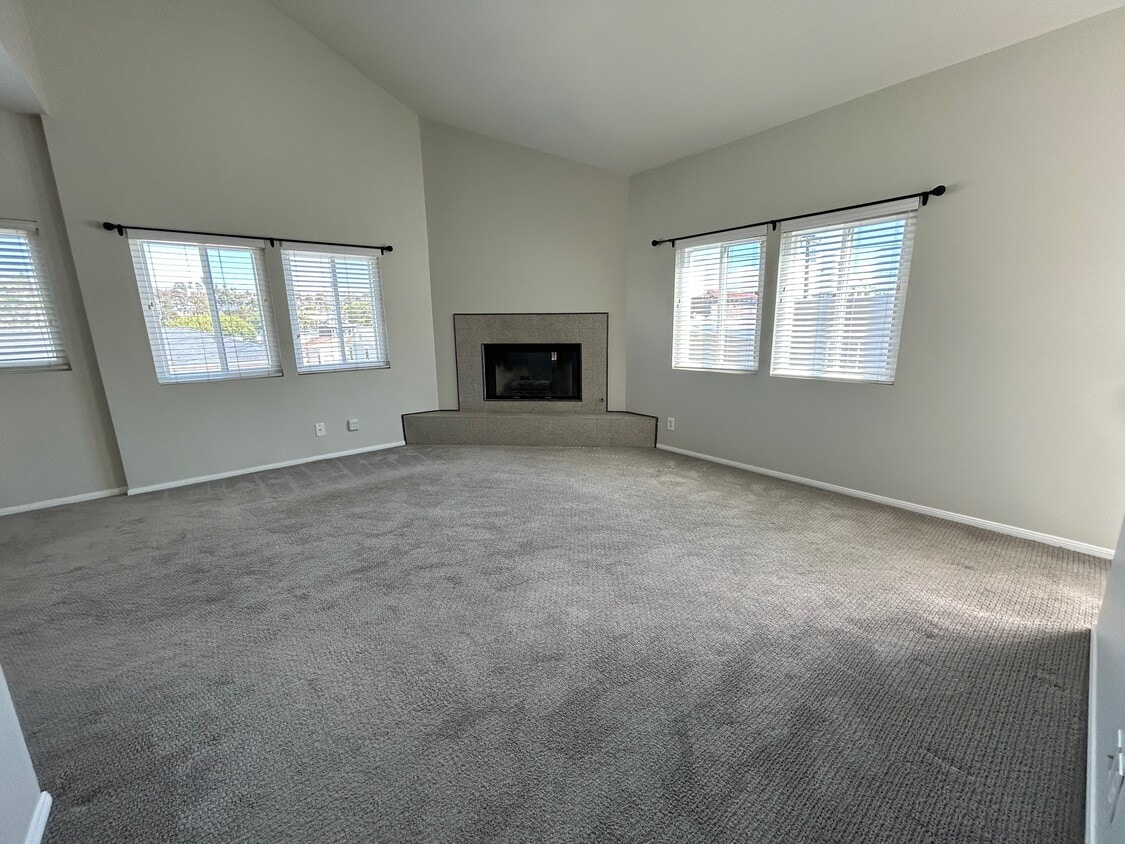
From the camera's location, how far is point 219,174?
140 inches

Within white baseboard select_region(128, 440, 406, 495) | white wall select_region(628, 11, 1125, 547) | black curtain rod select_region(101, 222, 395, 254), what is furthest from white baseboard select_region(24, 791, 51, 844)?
white wall select_region(628, 11, 1125, 547)

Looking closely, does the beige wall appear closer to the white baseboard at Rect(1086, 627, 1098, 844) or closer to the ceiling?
the ceiling

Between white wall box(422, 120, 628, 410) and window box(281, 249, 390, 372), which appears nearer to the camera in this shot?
window box(281, 249, 390, 372)

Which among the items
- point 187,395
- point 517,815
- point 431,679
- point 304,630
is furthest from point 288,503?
point 517,815

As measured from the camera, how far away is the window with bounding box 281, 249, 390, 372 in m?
4.10

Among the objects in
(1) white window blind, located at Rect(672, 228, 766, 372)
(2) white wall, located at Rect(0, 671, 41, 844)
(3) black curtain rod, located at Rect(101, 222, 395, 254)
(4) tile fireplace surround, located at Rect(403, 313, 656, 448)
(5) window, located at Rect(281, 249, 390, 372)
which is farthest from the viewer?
(4) tile fireplace surround, located at Rect(403, 313, 656, 448)

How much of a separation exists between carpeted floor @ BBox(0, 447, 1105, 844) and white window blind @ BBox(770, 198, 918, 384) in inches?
45.4

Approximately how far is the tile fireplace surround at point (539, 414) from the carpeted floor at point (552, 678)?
1878 millimetres

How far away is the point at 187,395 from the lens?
3.66m

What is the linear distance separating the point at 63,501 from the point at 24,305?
57.3 inches

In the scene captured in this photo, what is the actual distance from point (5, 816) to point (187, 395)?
342 cm

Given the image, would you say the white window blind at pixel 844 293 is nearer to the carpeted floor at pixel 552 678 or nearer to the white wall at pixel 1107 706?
the carpeted floor at pixel 552 678

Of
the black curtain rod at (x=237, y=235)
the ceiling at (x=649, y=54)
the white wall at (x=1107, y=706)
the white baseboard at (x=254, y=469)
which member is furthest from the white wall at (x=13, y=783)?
the ceiling at (x=649, y=54)

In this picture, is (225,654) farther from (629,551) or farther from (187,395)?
(187,395)
